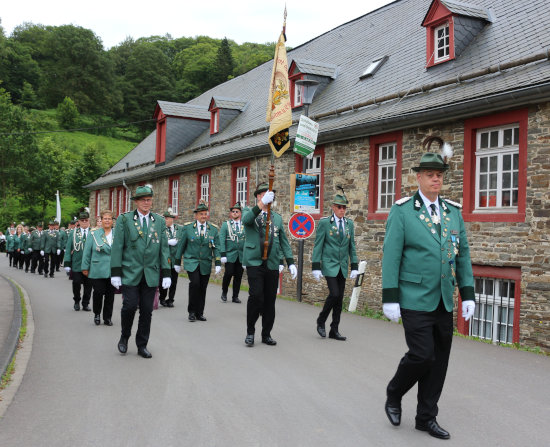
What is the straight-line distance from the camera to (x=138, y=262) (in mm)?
7605

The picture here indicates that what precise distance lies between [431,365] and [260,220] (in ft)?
14.1

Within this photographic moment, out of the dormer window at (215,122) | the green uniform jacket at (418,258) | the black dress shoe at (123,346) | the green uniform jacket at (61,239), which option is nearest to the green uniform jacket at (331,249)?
the black dress shoe at (123,346)

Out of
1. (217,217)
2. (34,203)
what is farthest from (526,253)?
(34,203)

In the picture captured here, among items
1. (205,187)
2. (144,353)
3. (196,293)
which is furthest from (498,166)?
(205,187)

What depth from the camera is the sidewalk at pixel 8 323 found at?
24.4 feet

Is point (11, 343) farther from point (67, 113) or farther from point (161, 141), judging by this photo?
point (67, 113)

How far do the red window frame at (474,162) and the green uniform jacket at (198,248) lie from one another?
15.5 ft

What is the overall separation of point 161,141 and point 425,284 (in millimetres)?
25692

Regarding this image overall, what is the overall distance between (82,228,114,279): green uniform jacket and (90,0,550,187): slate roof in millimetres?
6186

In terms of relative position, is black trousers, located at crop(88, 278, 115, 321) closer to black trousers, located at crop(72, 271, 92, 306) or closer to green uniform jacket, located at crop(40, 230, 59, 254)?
black trousers, located at crop(72, 271, 92, 306)

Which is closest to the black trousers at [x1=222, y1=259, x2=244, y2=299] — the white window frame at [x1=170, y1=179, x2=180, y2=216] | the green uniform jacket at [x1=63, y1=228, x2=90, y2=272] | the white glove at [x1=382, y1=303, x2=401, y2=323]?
the green uniform jacket at [x1=63, y1=228, x2=90, y2=272]

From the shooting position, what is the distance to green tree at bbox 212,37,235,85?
70.3 meters

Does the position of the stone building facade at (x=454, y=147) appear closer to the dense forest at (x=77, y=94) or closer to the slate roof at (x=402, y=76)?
the slate roof at (x=402, y=76)

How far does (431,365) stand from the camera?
4.56 meters
